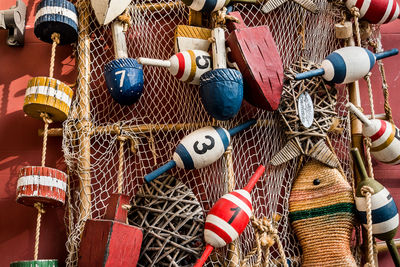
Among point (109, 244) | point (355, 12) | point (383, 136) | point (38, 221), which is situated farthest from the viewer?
point (355, 12)

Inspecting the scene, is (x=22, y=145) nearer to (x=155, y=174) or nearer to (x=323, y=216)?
→ (x=155, y=174)

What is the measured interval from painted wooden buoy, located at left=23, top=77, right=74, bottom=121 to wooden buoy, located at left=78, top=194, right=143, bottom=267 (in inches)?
12.4

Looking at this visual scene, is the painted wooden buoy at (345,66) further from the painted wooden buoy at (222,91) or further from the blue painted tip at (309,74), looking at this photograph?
the painted wooden buoy at (222,91)

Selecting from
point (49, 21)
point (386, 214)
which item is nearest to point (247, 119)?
point (386, 214)

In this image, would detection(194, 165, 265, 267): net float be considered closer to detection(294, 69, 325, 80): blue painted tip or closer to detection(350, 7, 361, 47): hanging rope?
detection(294, 69, 325, 80): blue painted tip

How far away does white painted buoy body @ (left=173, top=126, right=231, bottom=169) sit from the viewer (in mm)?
1042

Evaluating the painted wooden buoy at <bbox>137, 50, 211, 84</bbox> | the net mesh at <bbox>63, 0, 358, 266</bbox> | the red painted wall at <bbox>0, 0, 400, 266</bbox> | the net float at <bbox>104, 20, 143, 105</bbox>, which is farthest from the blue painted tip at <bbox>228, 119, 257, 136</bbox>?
the red painted wall at <bbox>0, 0, 400, 266</bbox>

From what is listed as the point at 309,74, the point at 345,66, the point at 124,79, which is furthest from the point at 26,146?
the point at 345,66

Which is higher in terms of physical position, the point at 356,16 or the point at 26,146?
the point at 356,16

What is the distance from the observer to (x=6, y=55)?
49.6 inches

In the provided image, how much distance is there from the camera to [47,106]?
3.45 ft

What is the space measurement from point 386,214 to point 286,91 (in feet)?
1.39

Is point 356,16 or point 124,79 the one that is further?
point 356,16

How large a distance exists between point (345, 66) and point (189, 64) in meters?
0.45
